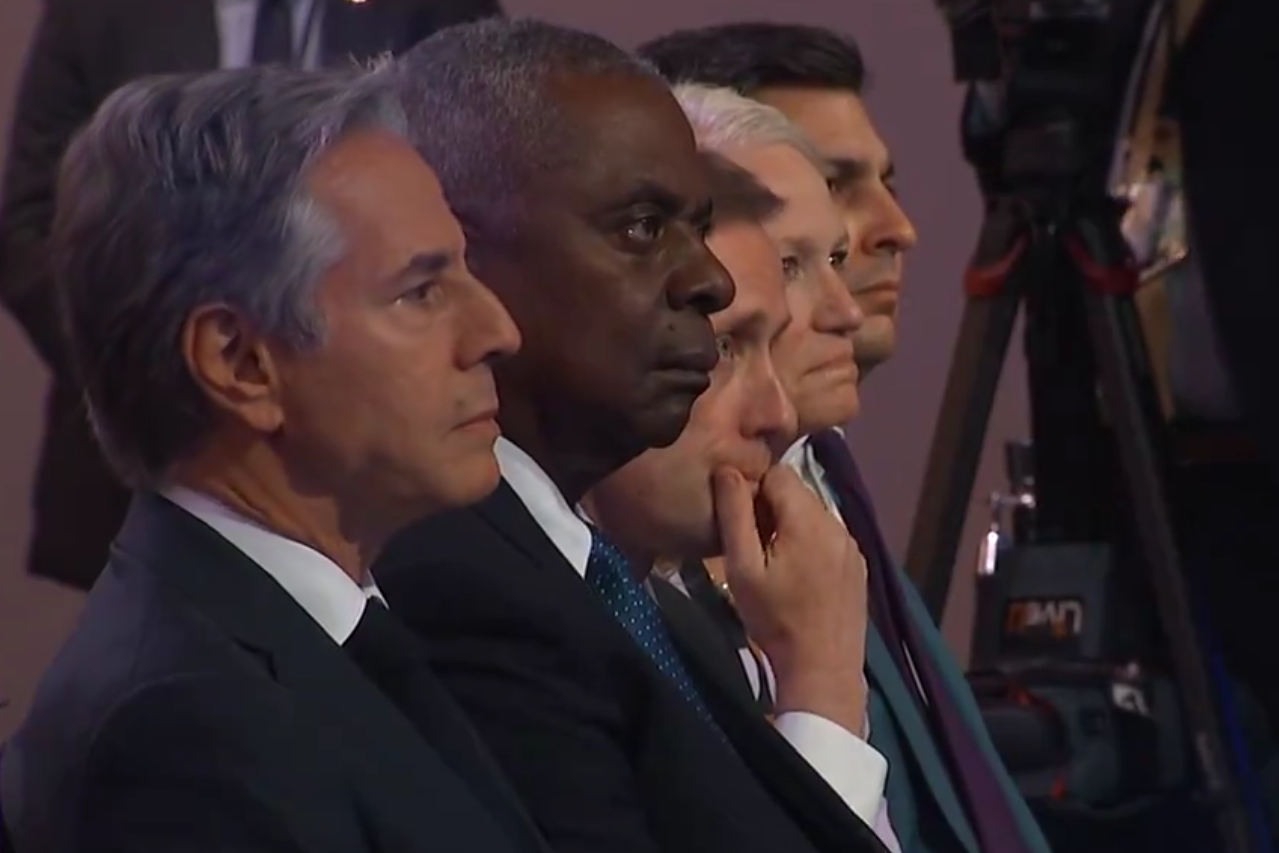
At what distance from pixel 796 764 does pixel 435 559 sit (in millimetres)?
237

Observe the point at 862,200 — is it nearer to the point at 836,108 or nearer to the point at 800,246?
the point at 836,108

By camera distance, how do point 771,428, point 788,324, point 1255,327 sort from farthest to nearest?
1. point 1255,327
2. point 788,324
3. point 771,428

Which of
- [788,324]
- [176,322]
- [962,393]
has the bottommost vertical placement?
[962,393]

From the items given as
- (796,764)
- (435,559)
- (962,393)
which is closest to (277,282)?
(435,559)

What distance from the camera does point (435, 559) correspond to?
1338 millimetres

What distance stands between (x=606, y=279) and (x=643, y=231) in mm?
39

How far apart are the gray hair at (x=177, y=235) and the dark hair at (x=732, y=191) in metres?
0.41

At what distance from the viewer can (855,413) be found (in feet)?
6.03

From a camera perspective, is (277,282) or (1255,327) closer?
(277,282)

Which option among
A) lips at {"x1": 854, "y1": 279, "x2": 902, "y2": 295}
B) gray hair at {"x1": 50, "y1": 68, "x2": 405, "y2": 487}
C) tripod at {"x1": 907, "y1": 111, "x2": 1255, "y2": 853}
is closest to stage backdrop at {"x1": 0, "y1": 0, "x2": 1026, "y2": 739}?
tripod at {"x1": 907, "y1": 111, "x2": 1255, "y2": 853}

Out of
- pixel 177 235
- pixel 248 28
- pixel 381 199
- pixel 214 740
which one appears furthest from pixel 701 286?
pixel 248 28

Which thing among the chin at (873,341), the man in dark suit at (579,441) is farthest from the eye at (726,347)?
the chin at (873,341)

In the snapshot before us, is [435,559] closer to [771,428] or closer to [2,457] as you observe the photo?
[771,428]

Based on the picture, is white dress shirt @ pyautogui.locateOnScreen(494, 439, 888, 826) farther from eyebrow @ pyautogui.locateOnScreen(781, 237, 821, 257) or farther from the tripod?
the tripod
